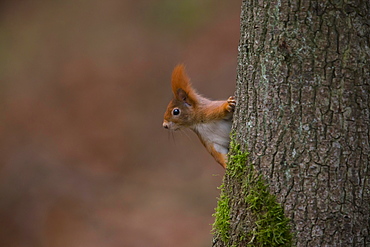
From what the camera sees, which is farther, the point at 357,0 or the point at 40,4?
the point at 40,4

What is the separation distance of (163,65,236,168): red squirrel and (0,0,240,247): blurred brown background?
4235mm

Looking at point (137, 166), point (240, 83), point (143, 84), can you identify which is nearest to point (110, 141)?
point (137, 166)

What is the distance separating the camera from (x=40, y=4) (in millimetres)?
10383

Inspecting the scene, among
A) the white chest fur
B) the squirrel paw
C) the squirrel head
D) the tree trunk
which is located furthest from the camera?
the squirrel head

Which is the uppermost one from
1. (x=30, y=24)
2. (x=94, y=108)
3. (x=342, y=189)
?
(x=30, y=24)

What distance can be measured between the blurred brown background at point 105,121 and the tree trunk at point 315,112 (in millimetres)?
5236

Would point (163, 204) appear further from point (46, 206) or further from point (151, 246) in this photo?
point (46, 206)

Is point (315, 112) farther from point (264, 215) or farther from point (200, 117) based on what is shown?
point (200, 117)

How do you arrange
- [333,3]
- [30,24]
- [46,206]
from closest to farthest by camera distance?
1. [333,3]
2. [46,206]
3. [30,24]

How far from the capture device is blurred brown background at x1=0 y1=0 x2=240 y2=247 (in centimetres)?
813

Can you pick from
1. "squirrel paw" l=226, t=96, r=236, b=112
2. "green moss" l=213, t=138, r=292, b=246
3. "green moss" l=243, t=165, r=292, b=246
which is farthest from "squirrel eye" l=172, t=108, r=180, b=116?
"green moss" l=243, t=165, r=292, b=246

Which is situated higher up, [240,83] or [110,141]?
[110,141]

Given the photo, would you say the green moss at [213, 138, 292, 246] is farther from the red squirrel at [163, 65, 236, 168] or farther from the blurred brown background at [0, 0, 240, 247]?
the blurred brown background at [0, 0, 240, 247]

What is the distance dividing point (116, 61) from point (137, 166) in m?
2.04
